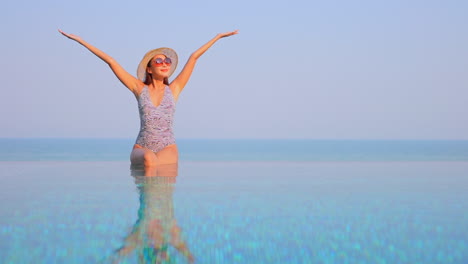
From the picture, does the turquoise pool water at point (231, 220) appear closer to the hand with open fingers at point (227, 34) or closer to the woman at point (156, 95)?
the woman at point (156, 95)

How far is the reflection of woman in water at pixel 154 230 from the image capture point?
11.1ft

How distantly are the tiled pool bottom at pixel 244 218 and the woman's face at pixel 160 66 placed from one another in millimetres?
1605

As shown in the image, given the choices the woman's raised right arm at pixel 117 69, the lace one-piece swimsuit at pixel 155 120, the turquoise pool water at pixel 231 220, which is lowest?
the turquoise pool water at pixel 231 220

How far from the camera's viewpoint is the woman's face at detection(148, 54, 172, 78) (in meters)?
8.46

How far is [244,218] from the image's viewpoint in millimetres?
4828

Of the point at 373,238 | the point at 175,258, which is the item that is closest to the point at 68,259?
the point at 175,258

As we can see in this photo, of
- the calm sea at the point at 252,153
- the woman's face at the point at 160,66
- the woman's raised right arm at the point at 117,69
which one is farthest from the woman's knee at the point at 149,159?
the calm sea at the point at 252,153

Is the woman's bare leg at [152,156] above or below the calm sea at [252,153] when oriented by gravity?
A: above

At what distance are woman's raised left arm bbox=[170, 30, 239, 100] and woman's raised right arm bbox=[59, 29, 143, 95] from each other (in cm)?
55

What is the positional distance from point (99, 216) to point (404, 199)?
10.8 feet

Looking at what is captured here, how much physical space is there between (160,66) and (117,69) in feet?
2.07

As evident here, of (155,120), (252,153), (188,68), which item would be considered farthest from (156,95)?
(252,153)

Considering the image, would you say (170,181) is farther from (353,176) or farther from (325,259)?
(325,259)

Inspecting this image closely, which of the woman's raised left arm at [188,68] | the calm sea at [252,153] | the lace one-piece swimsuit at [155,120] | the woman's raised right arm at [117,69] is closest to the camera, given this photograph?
the woman's raised right arm at [117,69]
